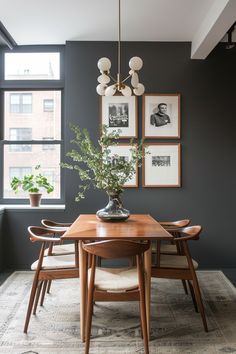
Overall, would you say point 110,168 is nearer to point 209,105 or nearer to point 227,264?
point 209,105

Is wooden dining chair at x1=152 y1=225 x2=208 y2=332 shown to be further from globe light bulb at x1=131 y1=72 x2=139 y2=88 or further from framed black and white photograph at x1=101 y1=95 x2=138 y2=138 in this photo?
framed black and white photograph at x1=101 y1=95 x2=138 y2=138

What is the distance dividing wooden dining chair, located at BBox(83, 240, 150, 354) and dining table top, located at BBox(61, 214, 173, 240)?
0.57 feet

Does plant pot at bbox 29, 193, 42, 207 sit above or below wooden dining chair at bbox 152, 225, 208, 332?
above

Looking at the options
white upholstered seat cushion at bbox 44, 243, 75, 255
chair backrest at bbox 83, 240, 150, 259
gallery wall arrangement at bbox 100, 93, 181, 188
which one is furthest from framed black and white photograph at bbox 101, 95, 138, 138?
chair backrest at bbox 83, 240, 150, 259

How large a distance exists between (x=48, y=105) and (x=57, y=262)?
2497 millimetres

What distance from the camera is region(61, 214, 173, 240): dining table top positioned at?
8.52 ft

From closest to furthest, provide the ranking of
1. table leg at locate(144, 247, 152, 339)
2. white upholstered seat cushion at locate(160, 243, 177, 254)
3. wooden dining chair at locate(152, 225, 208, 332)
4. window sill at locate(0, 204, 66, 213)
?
table leg at locate(144, 247, 152, 339) → wooden dining chair at locate(152, 225, 208, 332) → white upholstered seat cushion at locate(160, 243, 177, 254) → window sill at locate(0, 204, 66, 213)

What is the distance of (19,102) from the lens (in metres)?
4.82

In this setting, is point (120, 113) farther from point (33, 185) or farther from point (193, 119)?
point (33, 185)

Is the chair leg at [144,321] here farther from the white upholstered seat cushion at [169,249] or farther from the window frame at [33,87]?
the window frame at [33,87]

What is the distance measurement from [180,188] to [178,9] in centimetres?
206

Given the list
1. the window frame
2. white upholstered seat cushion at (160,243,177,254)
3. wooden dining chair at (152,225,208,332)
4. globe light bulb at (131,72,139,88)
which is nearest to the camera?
wooden dining chair at (152,225,208,332)

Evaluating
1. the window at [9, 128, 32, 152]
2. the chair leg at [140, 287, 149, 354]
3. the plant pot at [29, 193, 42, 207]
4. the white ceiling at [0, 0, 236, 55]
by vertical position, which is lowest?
the chair leg at [140, 287, 149, 354]

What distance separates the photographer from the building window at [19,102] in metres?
4.82
